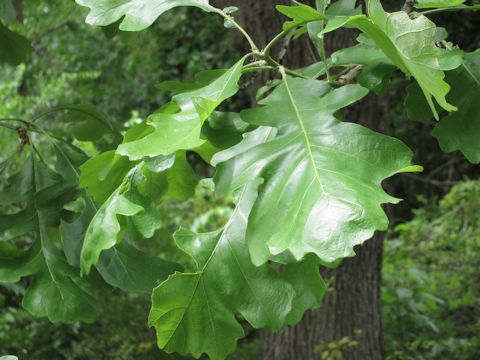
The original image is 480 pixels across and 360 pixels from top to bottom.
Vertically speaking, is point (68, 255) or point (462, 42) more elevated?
point (68, 255)

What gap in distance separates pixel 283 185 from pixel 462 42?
5847 mm

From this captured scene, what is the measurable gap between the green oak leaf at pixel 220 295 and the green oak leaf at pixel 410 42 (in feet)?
1.20

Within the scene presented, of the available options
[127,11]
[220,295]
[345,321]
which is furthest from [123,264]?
[345,321]

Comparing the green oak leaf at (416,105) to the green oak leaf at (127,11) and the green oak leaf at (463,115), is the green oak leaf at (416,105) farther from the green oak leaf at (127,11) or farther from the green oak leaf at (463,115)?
the green oak leaf at (127,11)

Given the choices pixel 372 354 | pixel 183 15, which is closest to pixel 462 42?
pixel 183 15

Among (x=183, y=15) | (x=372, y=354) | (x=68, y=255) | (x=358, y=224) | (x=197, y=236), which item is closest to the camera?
(x=358, y=224)

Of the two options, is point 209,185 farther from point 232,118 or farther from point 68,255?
point 68,255

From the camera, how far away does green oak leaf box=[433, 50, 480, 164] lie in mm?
1380

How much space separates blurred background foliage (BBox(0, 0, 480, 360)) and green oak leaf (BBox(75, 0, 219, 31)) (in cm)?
67

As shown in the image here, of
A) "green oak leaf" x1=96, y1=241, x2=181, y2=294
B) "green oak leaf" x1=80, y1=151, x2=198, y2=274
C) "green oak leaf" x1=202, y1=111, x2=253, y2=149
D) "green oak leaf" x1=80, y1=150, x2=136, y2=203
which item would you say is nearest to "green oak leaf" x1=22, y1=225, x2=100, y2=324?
"green oak leaf" x1=96, y1=241, x2=181, y2=294

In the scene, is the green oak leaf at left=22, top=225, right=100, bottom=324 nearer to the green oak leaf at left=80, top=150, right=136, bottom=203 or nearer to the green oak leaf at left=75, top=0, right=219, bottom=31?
the green oak leaf at left=80, top=150, right=136, bottom=203

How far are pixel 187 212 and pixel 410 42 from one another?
4.55 meters

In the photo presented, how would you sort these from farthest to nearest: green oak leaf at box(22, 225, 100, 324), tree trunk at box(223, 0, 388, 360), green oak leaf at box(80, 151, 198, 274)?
tree trunk at box(223, 0, 388, 360) < green oak leaf at box(22, 225, 100, 324) < green oak leaf at box(80, 151, 198, 274)

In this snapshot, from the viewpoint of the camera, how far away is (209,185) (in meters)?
1.36
